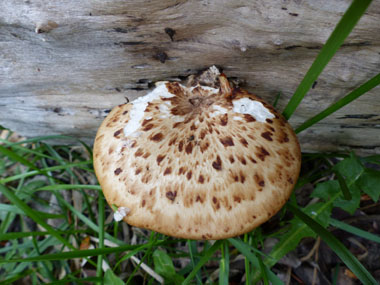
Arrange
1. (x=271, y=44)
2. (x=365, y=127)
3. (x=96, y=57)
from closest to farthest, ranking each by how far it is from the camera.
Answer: (x=271, y=44)
(x=96, y=57)
(x=365, y=127)

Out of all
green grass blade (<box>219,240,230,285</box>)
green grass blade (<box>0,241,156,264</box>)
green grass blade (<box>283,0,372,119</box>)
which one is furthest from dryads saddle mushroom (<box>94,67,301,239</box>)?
green grass blade (<box>219,240,230,285</box>)

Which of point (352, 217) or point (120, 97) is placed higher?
point (120, 97)

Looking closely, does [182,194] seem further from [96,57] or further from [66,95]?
[66,95]

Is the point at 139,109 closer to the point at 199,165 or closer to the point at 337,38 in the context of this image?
the point at 199,165

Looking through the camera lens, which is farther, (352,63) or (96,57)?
(96,57)

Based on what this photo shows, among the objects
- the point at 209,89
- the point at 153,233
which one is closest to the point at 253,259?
the point at 153,233

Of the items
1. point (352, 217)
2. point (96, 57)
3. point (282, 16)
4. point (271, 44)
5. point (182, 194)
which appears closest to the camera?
point (182, 194)

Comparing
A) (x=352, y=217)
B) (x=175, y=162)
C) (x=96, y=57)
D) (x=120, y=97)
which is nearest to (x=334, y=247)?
(x=352, y=217)
